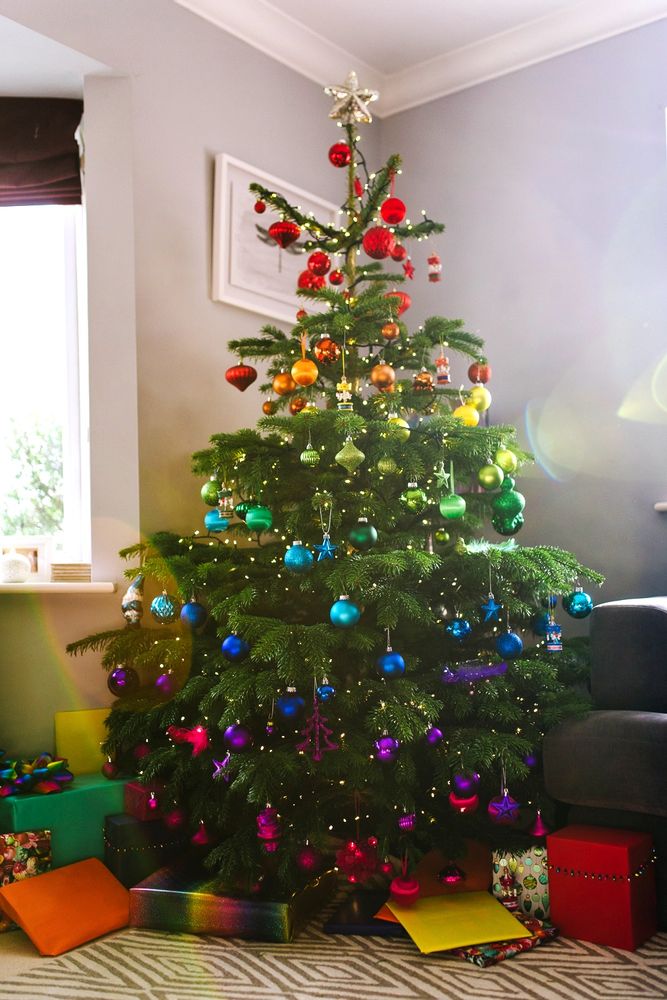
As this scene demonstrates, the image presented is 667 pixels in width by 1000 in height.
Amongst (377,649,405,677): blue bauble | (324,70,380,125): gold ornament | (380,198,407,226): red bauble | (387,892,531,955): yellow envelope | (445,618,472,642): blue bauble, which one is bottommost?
(387,892,531,955): yellow envelope

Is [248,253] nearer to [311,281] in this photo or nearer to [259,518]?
[311,281]

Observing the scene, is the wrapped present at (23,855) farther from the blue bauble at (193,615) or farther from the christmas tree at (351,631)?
the blue bauble at (193,615)

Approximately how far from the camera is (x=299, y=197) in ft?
10.1

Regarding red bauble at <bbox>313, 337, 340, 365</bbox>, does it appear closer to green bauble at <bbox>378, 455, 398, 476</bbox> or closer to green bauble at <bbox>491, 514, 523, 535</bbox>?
green bauble at <bbox>378, 455, 398, 476</bbox>

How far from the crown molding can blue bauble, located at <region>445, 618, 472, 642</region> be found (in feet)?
6.65

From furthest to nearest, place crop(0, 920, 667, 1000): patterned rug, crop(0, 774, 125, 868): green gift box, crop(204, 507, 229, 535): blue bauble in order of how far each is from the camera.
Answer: crop(204, 507, 229, 535): blue bauble, crop(0, 774, 125, 868): green gift box, crop(0, 920, 667, 1000): patterned rug

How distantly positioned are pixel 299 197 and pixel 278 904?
221cm

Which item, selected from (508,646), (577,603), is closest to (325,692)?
(508,646)

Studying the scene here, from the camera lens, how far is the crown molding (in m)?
2.85

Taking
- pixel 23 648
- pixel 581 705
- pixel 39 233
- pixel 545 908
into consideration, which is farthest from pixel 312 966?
pixel 39 233

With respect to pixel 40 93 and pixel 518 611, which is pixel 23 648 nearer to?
pixel 518 611

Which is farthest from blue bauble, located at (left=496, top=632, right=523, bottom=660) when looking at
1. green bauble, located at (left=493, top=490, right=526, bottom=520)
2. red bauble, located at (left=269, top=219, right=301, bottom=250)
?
red bauble, located at (left=269, top=219, right=301, bottom=250)

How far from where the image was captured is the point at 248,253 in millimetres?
2879

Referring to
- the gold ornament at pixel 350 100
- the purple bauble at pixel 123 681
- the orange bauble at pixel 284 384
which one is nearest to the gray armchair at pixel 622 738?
the orange bauble at pixel 284 384
